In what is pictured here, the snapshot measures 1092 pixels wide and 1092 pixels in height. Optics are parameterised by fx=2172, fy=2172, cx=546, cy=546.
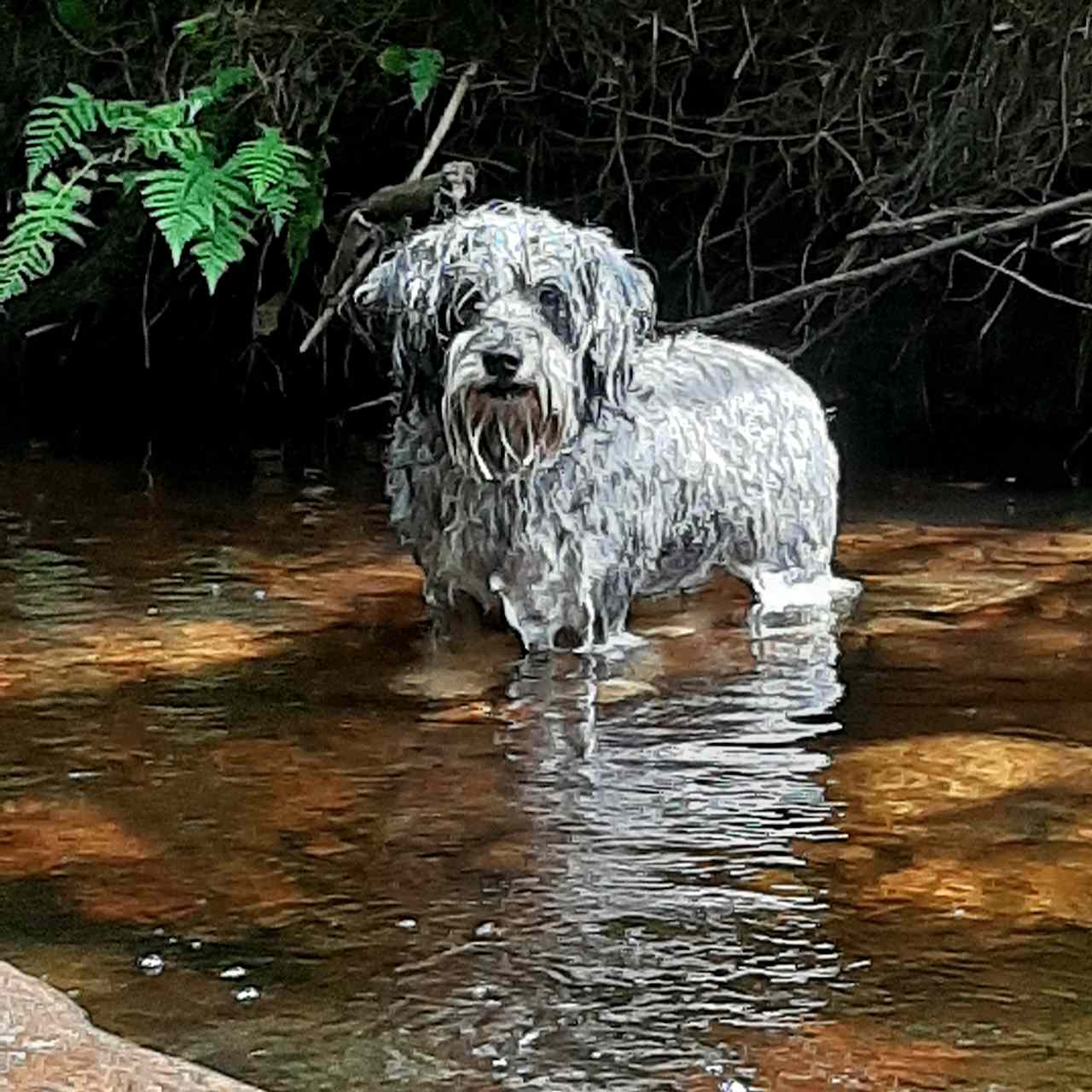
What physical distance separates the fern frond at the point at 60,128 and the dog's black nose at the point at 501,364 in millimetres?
3450

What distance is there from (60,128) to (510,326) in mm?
3526

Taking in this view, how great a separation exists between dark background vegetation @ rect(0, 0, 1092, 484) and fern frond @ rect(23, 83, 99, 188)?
21.7 inches

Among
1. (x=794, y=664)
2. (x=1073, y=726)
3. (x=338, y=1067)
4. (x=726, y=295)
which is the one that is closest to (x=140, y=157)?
(x=726, y=295)

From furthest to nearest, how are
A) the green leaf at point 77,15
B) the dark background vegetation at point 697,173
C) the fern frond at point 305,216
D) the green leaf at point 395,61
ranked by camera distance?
the green leaf at point 77,15 < the fern frond at point 305,216 < the green leaf at point 395,61 < the dark background vegetation at point 697,173

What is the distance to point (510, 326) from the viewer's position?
17.1ft

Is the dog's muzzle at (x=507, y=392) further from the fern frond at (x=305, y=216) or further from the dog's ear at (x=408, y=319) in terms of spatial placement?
the fern frond at (x=305, y=216)

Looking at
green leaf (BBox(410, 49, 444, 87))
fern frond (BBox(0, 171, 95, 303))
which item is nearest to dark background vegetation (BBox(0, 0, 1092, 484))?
green leaf (BBox(410, 49, 444, 87))

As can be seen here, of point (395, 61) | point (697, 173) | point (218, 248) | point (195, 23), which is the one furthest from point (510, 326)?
point (697, 173)

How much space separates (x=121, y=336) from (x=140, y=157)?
119 inches

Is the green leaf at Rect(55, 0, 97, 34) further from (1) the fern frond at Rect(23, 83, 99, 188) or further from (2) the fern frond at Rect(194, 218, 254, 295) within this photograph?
(2) the fern frond at Rect(194, 218, 254, 295)

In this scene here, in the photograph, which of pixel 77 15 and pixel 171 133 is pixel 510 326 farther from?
pixel 77 15

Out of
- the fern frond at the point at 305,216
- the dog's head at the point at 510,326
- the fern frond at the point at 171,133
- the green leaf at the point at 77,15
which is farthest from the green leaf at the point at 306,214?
the dog's head at the point at 510,326

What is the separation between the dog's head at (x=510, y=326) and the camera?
17.0 ft

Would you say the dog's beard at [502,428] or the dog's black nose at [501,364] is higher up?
the dog's black nose at [501,364]
